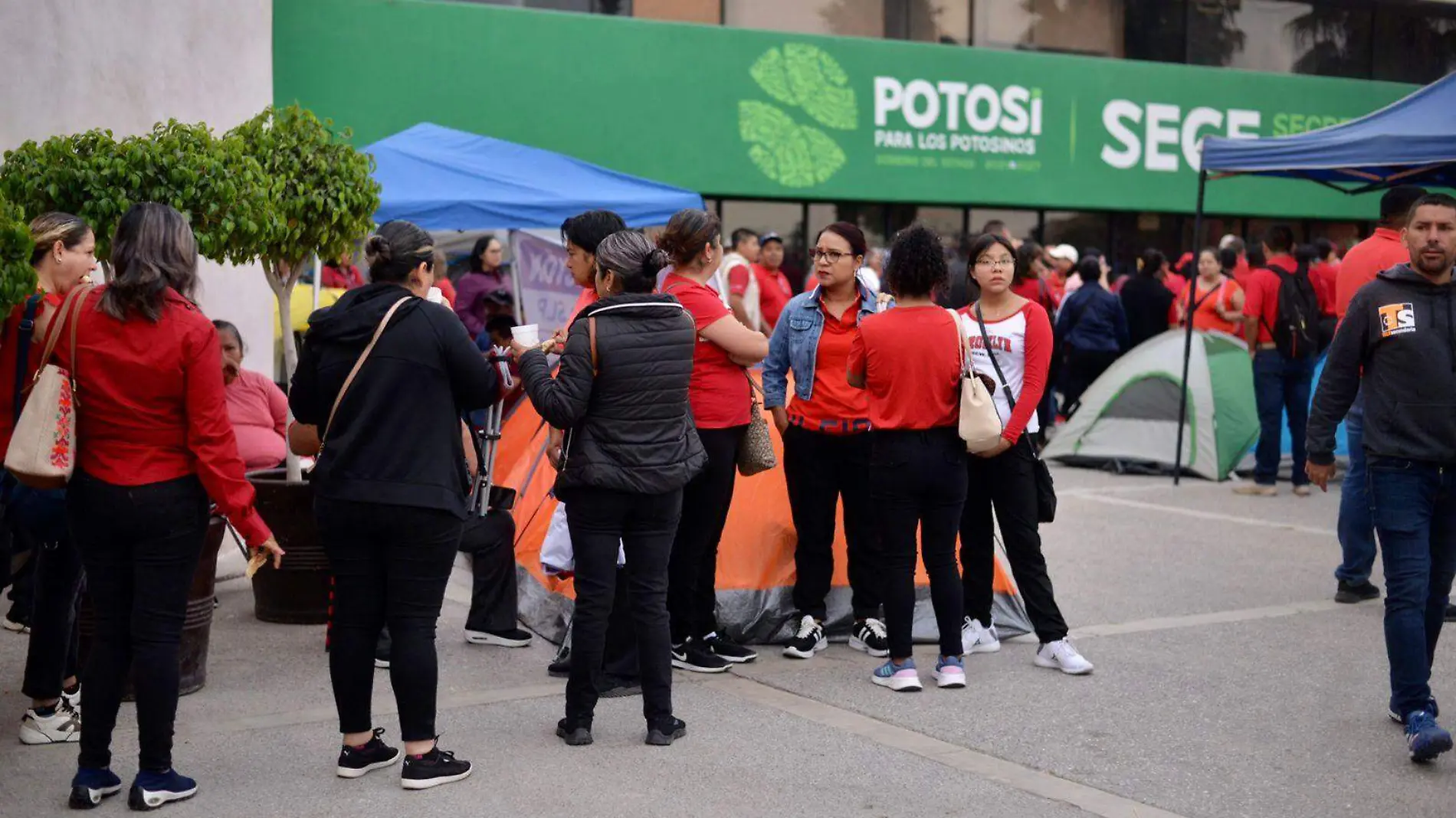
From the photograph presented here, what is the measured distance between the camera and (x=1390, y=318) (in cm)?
539

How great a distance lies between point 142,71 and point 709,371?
177 inches

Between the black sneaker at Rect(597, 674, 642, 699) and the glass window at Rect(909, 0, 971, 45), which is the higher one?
the glass window at Rect(909, 0, 971, 45)

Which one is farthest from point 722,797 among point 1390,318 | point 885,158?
point 885,158

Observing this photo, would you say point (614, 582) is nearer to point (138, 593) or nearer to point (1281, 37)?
point (138, 593)

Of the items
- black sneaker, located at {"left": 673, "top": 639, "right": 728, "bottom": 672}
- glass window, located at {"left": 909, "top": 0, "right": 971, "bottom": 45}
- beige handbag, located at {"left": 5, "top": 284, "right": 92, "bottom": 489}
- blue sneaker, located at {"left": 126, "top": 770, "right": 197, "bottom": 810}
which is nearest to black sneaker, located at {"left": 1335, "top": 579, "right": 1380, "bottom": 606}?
black sneaker, located at {"left": 673, "top": 639, "right": 728, "bottom": 672}

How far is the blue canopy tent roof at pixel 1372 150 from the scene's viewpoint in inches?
373

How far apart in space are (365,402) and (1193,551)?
624 centimetres

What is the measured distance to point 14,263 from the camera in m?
4.56

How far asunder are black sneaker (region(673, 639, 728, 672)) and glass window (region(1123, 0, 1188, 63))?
17925mm

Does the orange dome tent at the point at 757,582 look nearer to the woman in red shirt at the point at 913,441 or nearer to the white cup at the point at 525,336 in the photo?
the woman in red shirt at the point at 913,441

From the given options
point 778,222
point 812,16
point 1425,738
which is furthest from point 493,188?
point 812,16

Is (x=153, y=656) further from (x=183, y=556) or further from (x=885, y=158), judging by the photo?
(x=885, y=158)

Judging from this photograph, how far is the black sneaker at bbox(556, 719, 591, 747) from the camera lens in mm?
5316

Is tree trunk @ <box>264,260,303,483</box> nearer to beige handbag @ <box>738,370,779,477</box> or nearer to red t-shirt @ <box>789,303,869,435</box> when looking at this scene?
Result: beige handbag @ <box>738,370,779,477</box>
